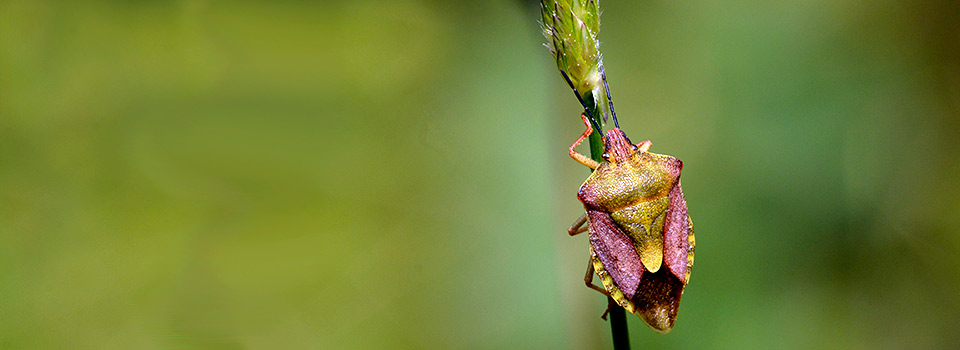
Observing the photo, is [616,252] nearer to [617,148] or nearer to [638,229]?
[638,229]

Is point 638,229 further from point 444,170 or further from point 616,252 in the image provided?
point 444,170

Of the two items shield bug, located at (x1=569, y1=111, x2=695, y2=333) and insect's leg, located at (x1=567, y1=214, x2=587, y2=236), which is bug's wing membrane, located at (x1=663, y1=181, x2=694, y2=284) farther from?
insect's leg, located at (x1=567, y1=214, x2=587, y2=236)

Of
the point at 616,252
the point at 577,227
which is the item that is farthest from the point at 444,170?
the point at 616,252

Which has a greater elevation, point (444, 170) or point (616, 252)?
point (444, 170)

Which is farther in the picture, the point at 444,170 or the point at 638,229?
the point at 444,170

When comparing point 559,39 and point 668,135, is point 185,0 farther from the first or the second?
point 668,135

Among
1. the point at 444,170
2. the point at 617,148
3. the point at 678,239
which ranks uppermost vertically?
the point at 444,170

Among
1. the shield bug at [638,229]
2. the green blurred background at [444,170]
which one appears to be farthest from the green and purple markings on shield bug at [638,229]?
the green blurred background at [444,170]
